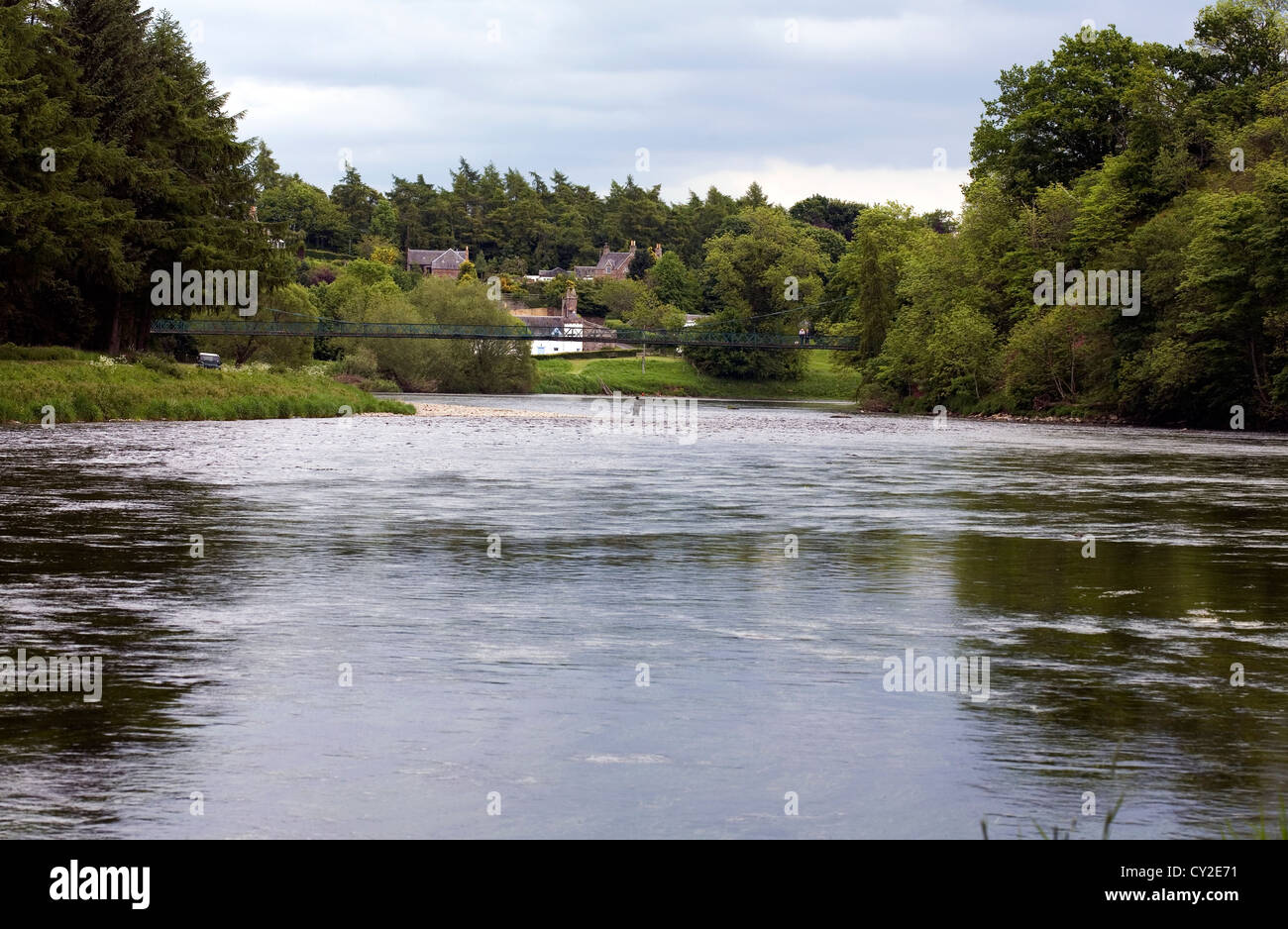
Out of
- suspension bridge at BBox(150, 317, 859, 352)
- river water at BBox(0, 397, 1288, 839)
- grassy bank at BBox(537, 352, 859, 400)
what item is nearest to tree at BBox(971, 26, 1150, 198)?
suspension bridge at BBox(150, 317, 859, 352)

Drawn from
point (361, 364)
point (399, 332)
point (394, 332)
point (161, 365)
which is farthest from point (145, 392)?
point (394, 332)

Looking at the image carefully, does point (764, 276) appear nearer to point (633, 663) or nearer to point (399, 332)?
point (399, 332)

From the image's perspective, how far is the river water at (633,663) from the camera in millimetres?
8719

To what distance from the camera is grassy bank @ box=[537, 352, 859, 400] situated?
531 ft

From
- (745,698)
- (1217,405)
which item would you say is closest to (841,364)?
(1217,405)

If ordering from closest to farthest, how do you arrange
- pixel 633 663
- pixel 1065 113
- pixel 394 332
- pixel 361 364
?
pixel 633 663 → pixel 1065 113 → pixel 361 364 → pixel 394 332

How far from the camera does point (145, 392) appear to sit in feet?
209

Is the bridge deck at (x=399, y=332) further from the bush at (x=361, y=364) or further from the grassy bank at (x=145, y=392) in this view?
the grassy bank at (x=145, y=392)

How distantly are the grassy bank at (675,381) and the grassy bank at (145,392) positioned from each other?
260 ft

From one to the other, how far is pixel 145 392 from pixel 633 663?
55.6 m

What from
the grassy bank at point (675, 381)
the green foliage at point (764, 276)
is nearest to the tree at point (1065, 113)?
the grassy bank at point (675, 381)

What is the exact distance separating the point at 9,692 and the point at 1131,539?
18.2m

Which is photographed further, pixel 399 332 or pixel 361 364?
pixel 399 332
